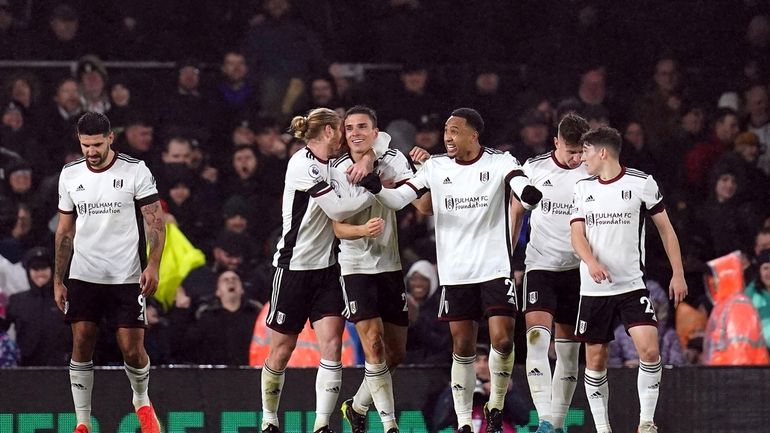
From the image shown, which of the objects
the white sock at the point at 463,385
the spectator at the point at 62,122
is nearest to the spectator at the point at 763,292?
the white sock at the point at 463,385

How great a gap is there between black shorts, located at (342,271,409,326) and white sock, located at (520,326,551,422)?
2.73 feet

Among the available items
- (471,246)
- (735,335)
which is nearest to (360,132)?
(471,246)

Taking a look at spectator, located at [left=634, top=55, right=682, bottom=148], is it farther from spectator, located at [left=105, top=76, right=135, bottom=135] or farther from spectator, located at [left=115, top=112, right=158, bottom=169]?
spectator, located at [left=105, top=76, right=135, bottom=135]

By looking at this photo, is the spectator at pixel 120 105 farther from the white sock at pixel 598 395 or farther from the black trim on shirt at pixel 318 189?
the white sock at pixel 598 395

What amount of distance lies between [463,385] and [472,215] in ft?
3.50

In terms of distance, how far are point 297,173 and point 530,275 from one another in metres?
1.72

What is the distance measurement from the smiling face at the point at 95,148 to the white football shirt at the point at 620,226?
304 centimetres

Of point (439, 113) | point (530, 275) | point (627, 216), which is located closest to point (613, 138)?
point (627, 216)

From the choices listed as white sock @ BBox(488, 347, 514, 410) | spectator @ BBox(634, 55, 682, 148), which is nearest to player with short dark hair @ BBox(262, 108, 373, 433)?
white sock @ BBox(488, 347, 514, 410)

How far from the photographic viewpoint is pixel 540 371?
31.0 ft

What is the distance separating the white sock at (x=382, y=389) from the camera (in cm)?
914

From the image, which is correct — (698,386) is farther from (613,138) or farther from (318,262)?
(318,262)

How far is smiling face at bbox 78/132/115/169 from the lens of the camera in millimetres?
9328

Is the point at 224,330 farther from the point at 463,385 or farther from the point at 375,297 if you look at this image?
the point at 463,385
